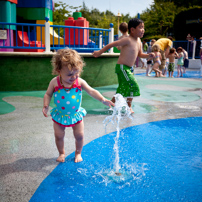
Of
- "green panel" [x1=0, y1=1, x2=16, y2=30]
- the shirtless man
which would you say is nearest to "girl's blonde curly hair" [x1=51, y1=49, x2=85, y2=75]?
the shirtless man

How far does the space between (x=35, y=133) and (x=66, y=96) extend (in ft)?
4.33

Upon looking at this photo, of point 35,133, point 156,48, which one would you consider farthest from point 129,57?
point 156,48

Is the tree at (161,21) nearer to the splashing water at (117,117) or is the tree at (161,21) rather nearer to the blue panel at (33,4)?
the blue panel at (33,4)

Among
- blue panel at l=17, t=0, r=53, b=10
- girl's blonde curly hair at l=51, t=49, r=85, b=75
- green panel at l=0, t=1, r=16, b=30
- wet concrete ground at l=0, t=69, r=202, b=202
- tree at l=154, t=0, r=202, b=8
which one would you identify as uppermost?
tree at l=154, t=0, r=202, b=8

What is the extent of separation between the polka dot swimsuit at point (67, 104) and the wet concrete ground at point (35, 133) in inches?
19.1

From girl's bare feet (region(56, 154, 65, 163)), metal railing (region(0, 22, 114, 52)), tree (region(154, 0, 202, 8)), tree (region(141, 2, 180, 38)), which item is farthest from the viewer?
tree (region(154, 0, 202, 8))

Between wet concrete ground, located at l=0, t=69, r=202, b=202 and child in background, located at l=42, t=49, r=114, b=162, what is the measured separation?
368 mm

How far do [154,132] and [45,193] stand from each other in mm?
2104

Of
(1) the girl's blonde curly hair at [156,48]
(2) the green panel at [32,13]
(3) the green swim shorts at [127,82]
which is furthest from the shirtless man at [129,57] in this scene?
(1) the girl's blonde curly hair at [156,48]

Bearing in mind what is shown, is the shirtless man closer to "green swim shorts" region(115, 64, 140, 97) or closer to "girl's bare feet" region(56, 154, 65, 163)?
"green swim shorts" region(115, 64, 140, 97)

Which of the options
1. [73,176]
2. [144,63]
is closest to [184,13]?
[144,63]

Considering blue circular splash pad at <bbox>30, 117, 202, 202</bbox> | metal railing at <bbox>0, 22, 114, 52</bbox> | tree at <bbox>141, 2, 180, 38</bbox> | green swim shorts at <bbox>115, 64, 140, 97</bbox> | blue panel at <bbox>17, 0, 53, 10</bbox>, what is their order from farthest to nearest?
tree at <bbox>141, 2, 180, 38</bbox> → blue panel at <bbox>17, 0, 53, 10</bbox> → metal railing at <bbox>0, 22, 114, 52</bbox> → green swim shorts at <bbox>115, 64, 140, 97</bbox> → blue circular splash pad at <bbox>30, 117, 202, 202</bbox>

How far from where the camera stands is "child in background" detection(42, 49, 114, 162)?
97.3 inches

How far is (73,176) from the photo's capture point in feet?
7.91
